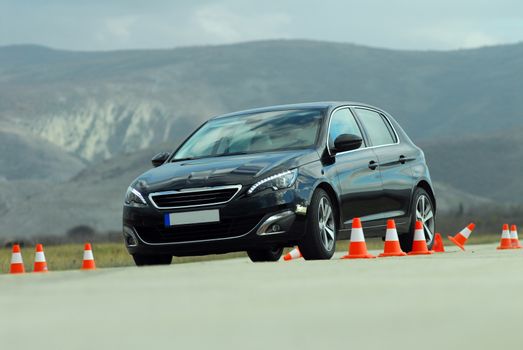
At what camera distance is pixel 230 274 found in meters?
10.9

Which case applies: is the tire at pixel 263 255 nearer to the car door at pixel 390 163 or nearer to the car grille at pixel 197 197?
the car door at pixel 390 163

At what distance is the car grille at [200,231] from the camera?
12.5 meters

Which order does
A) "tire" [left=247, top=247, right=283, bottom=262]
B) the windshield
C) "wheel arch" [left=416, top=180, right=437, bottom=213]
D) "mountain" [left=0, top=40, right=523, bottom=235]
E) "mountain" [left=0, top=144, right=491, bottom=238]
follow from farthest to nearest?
"mountain" [left=0, top=40, right=523, bottom=235]
"mountain" [left=0, top=144, right=491, bottom=238]
"wheel arch" [left=416, top=180, right=437, bottom=213]
"tire" [left=247, top=247, right=283, bottom=262]
the windshield

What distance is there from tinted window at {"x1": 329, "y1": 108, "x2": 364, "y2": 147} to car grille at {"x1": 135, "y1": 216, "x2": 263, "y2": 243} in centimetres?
172

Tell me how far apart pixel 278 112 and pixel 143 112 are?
167 m

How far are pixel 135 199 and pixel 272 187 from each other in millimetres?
1446

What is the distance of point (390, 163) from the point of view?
48.6ft

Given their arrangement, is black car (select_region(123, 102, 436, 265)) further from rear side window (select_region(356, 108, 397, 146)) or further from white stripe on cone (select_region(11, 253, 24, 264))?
white stripe on cone (select_region(11, 253, 24, 264))

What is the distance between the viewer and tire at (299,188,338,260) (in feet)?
41.6

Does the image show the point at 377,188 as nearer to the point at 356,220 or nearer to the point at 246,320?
the point at 356,220

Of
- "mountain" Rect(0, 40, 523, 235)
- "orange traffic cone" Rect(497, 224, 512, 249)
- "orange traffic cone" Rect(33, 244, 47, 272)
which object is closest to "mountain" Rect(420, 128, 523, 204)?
Result: "mountain" Rect(0, 40, 523, 235)

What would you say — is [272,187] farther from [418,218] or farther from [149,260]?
[418,218]

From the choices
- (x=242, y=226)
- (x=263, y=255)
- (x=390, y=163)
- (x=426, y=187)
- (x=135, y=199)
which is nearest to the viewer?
(x=242, y=226)

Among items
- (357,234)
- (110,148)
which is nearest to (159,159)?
(357,234)
